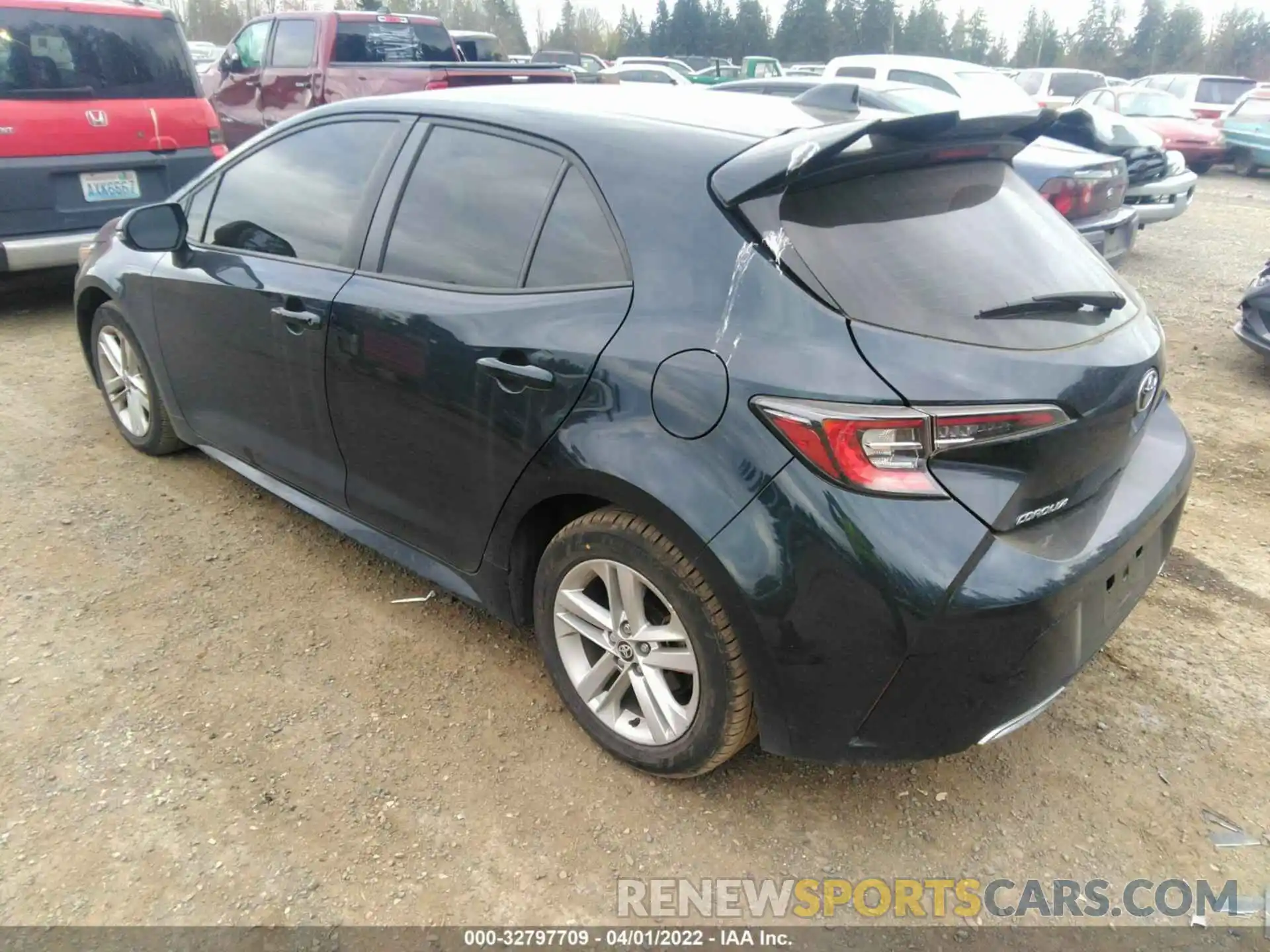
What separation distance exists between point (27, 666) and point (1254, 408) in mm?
5964

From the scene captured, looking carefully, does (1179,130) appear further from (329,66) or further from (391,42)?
(329,66)

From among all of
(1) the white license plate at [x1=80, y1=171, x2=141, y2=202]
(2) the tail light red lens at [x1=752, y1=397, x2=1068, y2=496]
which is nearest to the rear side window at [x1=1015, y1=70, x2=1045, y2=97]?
(1) the white license plate at [x1=80, y1=171, x2=141, y2=202]

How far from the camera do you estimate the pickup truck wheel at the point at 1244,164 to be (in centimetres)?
1652

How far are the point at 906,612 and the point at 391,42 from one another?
34.4 feet

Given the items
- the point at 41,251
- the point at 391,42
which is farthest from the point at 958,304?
the point at 391,42

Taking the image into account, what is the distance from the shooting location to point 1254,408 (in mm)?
5215

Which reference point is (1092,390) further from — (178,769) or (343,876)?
(178,769)

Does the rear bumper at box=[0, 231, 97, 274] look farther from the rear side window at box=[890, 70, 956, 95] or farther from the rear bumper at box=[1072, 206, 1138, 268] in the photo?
the rear side window at box=[890, 70, 956, 95]

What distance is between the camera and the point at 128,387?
14.0ft

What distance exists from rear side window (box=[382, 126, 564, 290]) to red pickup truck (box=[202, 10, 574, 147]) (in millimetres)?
6465

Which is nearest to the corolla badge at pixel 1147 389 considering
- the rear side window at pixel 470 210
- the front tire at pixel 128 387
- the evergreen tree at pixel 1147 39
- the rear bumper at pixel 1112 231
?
the rear side window at pixel 470 210

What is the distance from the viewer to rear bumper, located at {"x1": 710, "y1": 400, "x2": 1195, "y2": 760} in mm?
1950

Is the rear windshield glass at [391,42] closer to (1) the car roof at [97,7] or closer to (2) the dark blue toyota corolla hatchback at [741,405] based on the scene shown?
(1) the car roof at [97,7]

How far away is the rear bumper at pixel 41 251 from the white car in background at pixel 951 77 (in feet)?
25.2
